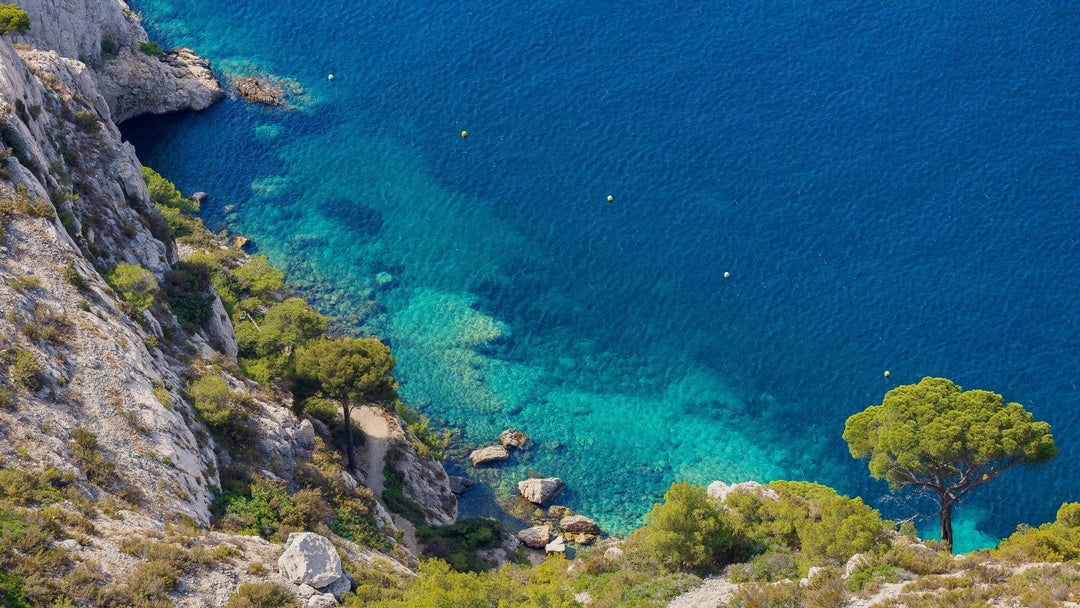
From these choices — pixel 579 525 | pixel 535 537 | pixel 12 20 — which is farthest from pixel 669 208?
pixel 12 20

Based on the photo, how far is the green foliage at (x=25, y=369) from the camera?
47.1m

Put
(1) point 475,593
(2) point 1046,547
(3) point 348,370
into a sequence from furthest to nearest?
(3) point 348,370, (1) point 475,593, (2) point 1046,547

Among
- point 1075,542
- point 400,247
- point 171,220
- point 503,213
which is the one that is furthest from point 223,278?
point 1075,542

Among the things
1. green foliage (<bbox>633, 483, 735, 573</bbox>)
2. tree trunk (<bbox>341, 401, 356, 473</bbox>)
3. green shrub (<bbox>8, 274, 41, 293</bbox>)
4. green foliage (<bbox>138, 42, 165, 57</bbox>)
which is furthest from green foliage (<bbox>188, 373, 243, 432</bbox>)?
green foliage (<bbox>138, 42, 165, 57</bbox>)

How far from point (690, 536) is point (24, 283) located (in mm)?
38694

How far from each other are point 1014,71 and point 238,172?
287ft

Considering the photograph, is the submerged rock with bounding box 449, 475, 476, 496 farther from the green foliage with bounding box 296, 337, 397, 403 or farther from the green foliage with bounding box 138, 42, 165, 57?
the green foliage with bounding box 138, 42, 165, 57

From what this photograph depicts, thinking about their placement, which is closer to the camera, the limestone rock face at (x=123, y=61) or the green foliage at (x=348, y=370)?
the green foliage at (x=348, y=370)

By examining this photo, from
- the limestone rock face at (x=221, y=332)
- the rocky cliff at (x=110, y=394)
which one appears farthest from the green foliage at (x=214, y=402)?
the limestone rock face at (x=221, y=332)

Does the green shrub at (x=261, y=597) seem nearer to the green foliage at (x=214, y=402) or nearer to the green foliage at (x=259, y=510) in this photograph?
the green foliage at (x=259, y=510)

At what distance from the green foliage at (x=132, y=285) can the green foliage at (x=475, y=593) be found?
24.8m

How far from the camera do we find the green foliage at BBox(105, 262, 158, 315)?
59.3m

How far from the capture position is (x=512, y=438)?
75.9 m

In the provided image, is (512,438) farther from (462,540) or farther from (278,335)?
(278,335)
